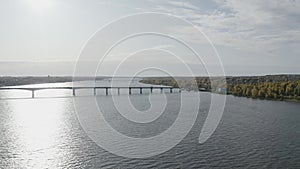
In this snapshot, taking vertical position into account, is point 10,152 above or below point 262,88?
below

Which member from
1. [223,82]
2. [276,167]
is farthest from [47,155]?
[223,82]

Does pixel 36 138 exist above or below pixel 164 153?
above

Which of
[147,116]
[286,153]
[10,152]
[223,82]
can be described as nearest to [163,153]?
[286,153]

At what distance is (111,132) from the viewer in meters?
30.0

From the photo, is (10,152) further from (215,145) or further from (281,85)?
(281,85)

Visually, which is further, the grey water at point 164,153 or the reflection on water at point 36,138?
the reflection on water at point 36,138

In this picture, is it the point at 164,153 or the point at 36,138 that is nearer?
the point at 164,153

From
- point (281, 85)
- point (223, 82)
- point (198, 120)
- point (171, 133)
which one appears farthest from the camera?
point (223, 82)

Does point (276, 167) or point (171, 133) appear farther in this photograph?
point (171, 133)

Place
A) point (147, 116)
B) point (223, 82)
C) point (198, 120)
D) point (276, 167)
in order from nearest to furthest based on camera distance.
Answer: point (276, 167) → point (198, 120) → point (147, 116) → point (223, 82)

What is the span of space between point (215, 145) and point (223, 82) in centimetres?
6583

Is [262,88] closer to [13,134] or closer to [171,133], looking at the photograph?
[171,133]

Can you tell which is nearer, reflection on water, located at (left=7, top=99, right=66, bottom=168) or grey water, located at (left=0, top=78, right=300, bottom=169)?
grey water, located at (left=0, top=78, right=300, bottom=169)

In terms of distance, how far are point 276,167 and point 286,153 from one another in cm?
395
